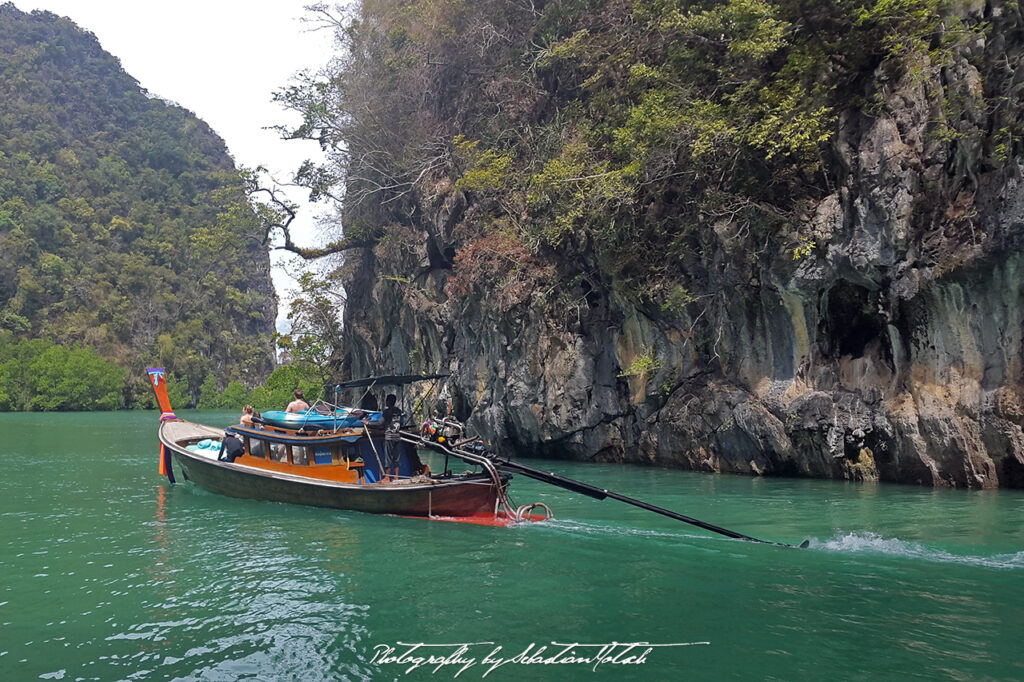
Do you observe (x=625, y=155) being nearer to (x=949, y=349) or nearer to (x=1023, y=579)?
(x=949, y=349)

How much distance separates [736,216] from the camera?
16031 mm

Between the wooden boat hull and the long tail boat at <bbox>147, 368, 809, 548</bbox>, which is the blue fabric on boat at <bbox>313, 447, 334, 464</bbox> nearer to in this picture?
the long tail boat at <bbox>147, 368, 809, 548</bbox>

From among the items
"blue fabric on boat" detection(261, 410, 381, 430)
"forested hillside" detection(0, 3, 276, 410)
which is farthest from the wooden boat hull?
"forested hillside" detection(0, 3, 276, 410)

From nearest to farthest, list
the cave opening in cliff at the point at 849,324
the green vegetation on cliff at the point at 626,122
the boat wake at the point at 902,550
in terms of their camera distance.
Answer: the boat wake at the point at 902,550 < the green vegetation on cliff at the point at 626,122 < the cave opening in cliff at the point at 849,324

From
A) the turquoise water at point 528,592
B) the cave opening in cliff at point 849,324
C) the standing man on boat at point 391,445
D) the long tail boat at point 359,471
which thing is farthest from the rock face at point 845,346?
the standing man on boat at point 391,445

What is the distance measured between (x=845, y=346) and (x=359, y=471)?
1043 cm

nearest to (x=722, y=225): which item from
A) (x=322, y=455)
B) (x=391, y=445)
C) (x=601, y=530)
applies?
(x=601, y=530)

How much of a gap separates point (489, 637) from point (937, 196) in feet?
39.2

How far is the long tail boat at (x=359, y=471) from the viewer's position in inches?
464

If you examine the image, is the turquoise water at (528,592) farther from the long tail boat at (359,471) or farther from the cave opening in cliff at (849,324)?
the cave opening in cliff at (849,324)

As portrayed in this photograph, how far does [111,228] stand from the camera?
71062 millimetres

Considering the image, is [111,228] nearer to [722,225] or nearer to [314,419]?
[314,419]

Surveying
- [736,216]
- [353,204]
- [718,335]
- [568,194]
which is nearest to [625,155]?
[568,194]

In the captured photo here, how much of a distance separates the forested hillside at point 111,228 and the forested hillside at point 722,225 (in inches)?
1379
